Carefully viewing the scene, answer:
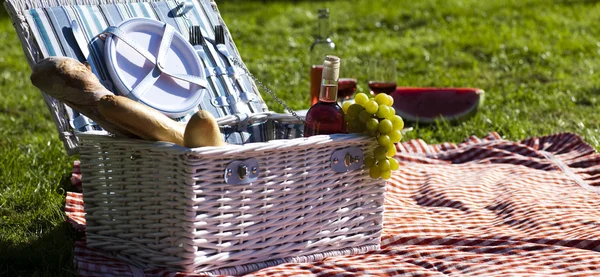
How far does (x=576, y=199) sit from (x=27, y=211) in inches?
82.6

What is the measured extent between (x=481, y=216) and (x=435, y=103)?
→ 1.72 meters

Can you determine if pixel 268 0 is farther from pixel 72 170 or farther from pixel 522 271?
pixel 522 271

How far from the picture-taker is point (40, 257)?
8.30ft

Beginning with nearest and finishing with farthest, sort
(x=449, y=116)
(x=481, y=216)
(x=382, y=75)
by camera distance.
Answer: (x=481, y=216) < (x=382, y=75) < (x=449, y=116)

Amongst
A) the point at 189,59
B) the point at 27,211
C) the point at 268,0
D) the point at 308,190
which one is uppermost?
the point at 268,0

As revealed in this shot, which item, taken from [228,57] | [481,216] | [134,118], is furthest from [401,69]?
[134,118]

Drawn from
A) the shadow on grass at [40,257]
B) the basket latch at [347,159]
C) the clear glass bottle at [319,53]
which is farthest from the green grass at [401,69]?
the basket latch at [347,159]

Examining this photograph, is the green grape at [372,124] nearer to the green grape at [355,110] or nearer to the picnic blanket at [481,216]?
the green grape at [355,110]

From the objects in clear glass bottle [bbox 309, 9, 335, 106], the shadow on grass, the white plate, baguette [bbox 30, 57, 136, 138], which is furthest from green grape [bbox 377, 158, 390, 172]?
clear glass bottle [bbox 309, 9, 335, 106]

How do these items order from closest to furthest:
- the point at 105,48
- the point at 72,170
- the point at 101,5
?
the point at 105,48, the point at 101,5, the point at 72,170

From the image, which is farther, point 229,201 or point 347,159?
point 347,159

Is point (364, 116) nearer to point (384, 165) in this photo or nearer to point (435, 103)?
point (384, 165)

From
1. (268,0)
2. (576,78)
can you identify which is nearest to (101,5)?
(576,78)

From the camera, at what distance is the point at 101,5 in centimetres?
307
